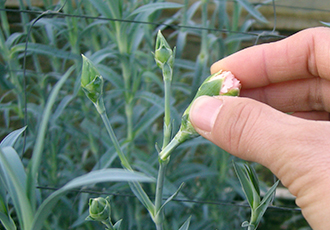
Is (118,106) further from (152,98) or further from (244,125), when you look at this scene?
(244,125)

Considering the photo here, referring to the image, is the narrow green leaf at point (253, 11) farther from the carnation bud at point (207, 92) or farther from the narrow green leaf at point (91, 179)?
the narrow green leaf at point (91, 179)

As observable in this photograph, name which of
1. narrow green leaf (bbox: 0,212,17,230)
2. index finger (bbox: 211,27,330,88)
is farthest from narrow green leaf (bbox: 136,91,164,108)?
narrow green leaf (bbox: 0,212,17,230)

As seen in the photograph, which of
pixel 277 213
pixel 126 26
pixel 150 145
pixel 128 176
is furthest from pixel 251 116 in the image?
pixel 277 213

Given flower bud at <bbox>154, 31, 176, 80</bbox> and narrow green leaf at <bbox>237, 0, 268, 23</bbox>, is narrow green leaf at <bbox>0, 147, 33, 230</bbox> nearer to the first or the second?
flower bud at <bbox>154, 31, 176, 80</bbox>

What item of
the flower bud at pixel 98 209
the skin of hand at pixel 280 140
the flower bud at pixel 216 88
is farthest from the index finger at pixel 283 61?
the flower bud at pixel 98 209

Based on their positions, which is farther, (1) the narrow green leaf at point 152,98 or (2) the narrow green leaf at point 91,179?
(1) the narrow green leaf at point 152,98

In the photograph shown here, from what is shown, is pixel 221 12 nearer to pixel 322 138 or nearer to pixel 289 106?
pixel 289 106

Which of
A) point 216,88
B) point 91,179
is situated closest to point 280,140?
point 216,88
